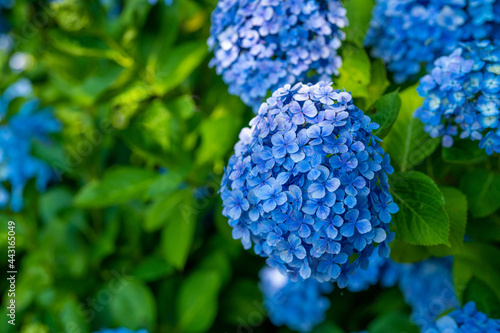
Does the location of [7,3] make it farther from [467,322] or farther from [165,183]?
[467,322]

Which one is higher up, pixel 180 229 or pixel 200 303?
pixel 180 229

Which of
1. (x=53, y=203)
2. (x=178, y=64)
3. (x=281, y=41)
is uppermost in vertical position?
(x=281, y=41)

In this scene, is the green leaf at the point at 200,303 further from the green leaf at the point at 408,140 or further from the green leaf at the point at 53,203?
the green leaf at the point at 408,140

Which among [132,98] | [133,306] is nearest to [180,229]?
[133,306]

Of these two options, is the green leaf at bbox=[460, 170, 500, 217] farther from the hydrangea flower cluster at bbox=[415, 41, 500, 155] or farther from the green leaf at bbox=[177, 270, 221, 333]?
the green leaf at bbox=[177, 270, 221, 333]

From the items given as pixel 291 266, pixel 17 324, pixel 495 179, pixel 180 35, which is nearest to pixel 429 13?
pixel 495 179

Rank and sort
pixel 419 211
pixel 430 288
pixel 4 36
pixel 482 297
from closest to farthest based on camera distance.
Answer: pixel 419 211
pixel 482 297
pixel 430 288
pixel 4 36

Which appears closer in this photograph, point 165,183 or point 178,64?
point 165,183

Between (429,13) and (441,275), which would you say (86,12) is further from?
(441,275)
